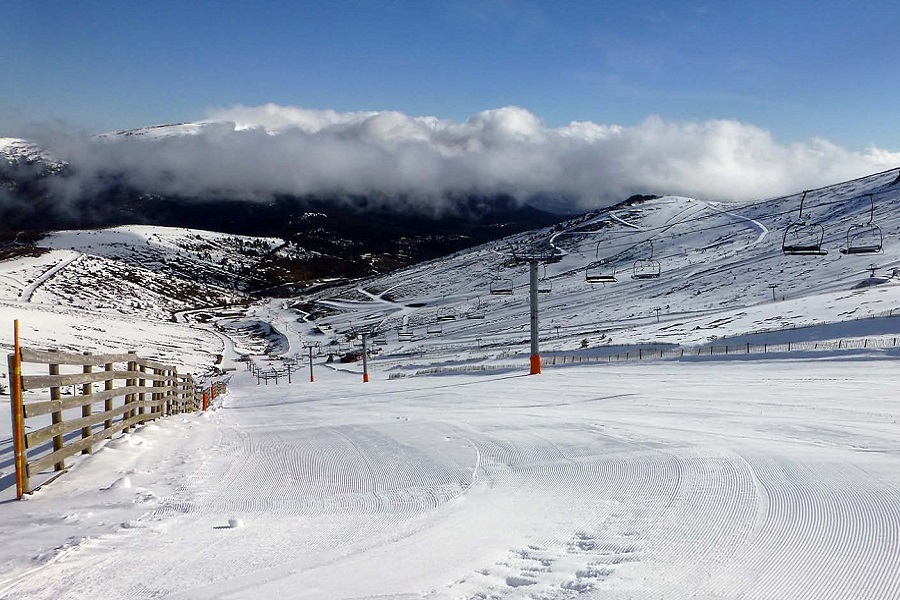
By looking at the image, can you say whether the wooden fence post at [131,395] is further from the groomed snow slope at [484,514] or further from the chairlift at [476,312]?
the chairlift at [476,312]

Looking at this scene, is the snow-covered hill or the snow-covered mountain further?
the snow-covered mountain

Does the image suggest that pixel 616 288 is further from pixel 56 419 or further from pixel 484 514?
pixel 484 514

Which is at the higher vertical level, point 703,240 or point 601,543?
point 703,240

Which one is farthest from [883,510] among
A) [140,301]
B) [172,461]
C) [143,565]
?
[140,301]

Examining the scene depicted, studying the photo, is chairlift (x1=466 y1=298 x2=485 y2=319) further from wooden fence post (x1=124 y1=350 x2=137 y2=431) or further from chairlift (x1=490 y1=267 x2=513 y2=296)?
wooden fence post (x1=124 y1=350 x2=137 y2=431)

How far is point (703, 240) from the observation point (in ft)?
477

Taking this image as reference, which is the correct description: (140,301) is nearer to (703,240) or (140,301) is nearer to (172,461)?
(703,240)

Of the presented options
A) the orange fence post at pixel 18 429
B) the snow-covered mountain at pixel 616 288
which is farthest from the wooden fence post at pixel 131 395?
the snow-covered mountain at pixel 616 288

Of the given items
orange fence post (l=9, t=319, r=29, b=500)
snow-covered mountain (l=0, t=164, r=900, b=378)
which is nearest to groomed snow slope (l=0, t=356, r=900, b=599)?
orange fence post (l=9, t=319, r=29, b=500)

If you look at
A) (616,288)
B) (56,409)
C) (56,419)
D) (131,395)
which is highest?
(616,288)

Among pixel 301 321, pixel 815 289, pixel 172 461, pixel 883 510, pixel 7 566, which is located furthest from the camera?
pixel 301 321

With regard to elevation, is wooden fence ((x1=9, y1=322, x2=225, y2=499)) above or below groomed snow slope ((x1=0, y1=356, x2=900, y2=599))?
above

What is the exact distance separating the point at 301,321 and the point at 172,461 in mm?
136148

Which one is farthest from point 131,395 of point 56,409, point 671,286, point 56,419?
point 671,286
